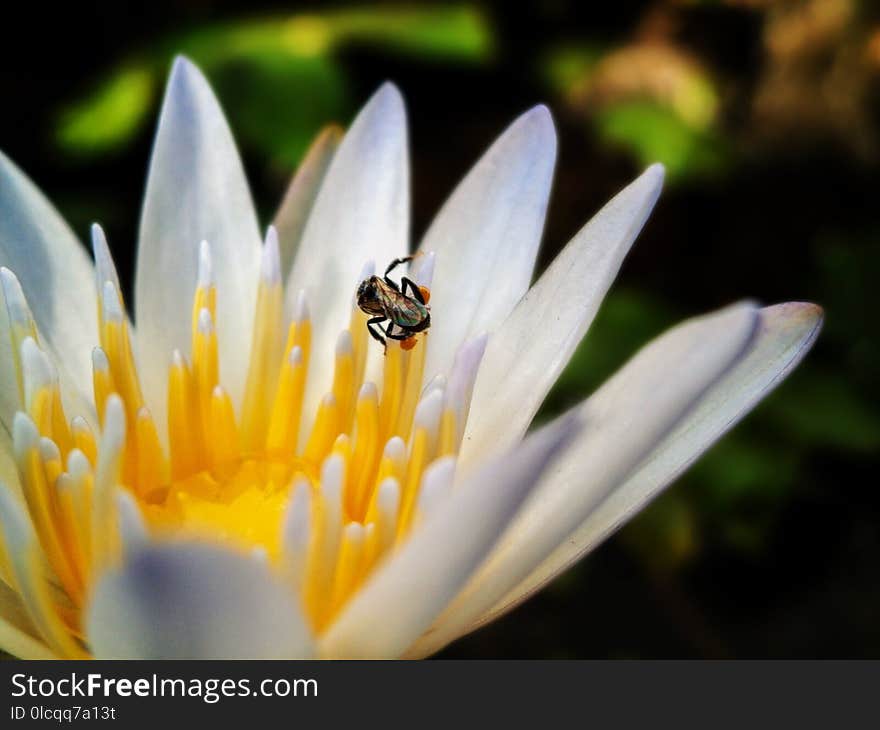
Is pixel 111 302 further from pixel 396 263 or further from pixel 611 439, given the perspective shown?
pixel 611 439

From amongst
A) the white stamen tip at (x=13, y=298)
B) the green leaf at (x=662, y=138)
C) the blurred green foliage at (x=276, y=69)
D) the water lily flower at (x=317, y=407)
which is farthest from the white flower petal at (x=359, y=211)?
the green leaf at (x=662, y=138)

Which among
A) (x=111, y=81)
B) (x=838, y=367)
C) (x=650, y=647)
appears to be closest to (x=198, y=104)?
(x=111, y=81)

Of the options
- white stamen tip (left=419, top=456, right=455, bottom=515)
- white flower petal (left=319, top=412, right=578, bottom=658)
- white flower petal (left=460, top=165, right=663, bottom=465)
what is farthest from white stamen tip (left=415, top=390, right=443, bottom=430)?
white flower petal (left=319, top=412, right=578, bottom=658)

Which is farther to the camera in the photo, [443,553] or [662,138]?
[662,138]

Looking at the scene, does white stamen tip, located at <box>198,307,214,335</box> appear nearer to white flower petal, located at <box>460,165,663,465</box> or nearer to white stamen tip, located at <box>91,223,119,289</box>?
white stamen tip, located at <box>91,223,119,289</box>

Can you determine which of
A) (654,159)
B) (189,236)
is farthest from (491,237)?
(654,159)

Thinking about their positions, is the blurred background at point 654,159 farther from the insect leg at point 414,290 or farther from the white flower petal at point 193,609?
the white flower petal at point 193,609
